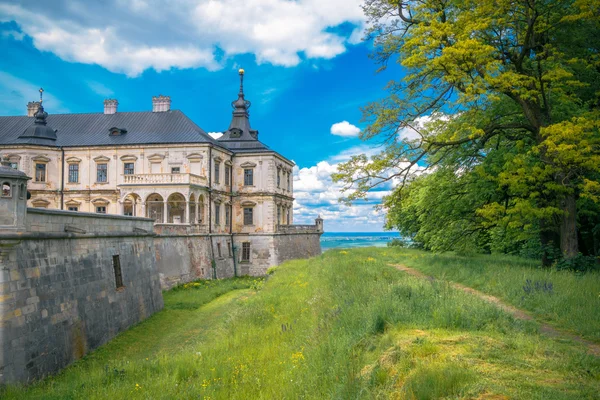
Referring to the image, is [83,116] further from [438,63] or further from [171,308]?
[438,63]

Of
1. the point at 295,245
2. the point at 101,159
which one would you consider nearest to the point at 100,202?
the point at 101,159

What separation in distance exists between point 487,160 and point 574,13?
5163 mm

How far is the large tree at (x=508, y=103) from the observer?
1291cm

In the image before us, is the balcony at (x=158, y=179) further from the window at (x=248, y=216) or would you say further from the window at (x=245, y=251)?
the window at (x=245, y=251)

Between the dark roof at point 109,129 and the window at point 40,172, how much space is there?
1844 millimetres

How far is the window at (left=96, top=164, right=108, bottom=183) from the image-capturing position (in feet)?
118

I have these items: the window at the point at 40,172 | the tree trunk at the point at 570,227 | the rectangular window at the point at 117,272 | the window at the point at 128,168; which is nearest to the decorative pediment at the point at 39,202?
the window at the point at 40,172

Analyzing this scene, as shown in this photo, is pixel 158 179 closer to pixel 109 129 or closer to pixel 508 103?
pixel 109 129

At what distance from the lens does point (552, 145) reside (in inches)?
463

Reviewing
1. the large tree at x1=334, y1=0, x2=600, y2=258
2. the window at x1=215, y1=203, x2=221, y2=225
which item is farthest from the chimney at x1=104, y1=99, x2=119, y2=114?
the large tree at x1=334, y1=0, x2=600, y2=258

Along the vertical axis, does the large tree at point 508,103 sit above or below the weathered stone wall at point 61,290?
above

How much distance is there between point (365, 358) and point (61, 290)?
33.1 ft

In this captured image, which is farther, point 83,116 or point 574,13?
point 83,116

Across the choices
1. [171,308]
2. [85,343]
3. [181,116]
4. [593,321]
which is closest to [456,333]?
[593,321]
